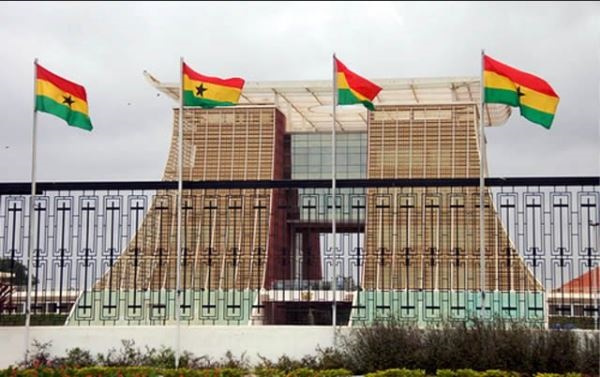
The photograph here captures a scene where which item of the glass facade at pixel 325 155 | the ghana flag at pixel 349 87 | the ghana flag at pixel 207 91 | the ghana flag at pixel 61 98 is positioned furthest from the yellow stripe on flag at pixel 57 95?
the glass facade at pixel 325 155

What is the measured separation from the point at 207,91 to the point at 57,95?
2.20m

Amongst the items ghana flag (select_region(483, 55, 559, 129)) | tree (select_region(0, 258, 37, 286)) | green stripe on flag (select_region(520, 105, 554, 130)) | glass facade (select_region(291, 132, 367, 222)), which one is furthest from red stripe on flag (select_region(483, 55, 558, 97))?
glass facade (select_region(291, 132, 367, 222))

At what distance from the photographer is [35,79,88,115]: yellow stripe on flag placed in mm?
12812

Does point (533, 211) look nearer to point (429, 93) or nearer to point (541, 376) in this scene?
point (541, 376)

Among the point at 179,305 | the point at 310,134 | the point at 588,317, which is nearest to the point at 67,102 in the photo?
the point at 179,305

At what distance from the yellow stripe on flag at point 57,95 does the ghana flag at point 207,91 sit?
1549mm

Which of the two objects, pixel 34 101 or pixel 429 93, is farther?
pixel 429 93

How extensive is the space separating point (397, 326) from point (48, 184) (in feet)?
18.2

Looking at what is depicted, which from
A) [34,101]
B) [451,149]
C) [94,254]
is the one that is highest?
[451,149]

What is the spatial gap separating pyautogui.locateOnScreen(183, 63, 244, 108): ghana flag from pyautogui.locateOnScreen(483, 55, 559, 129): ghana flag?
363 centimetres

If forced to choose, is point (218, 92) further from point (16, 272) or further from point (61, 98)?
point (16, 272)

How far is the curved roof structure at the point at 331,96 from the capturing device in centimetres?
4122

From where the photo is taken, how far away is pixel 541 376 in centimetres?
1052

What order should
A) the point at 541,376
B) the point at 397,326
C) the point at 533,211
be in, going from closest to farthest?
the point at 541,376
the point at 397,326
the point at 533,211
